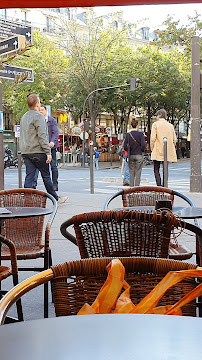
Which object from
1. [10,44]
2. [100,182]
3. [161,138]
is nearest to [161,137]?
[161,138]

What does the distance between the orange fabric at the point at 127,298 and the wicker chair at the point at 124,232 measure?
744 millimetres

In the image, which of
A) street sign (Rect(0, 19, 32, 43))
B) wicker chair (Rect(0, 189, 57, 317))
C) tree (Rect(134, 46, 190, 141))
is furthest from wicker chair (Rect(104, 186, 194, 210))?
tree (Rect(134, 46, 190, 141))

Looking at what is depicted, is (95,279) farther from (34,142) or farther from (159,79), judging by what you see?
(159,79)

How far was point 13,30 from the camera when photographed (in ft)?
24.4

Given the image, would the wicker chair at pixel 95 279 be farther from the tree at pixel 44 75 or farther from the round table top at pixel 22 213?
the tree at pixel 44 75

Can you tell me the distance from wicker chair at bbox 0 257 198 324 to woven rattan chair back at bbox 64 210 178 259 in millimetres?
575

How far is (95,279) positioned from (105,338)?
68cm

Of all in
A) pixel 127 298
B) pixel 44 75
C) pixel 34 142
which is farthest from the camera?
pixel 44 75

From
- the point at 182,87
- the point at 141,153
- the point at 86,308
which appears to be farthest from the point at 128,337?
the point at 182,87

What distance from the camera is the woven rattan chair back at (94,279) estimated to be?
6.06ft

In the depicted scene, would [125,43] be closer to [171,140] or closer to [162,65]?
[162,65]

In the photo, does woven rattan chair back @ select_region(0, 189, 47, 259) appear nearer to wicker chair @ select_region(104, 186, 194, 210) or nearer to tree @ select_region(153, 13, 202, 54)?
wicker chair @ select_region(104, 186, 194, 210)

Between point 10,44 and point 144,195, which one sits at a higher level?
point 10,44

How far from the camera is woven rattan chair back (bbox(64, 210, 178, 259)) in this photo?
249cm
